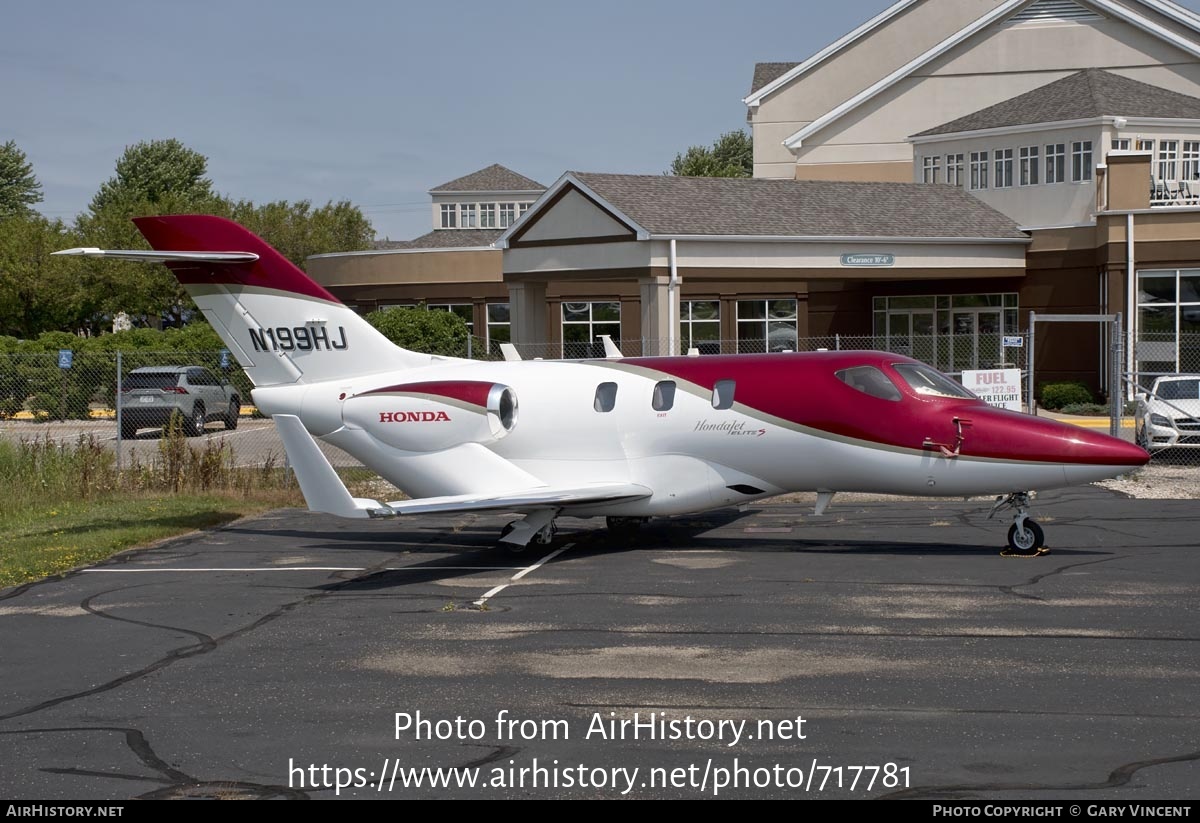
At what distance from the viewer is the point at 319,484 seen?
49.6 feet

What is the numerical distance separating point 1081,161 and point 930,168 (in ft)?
20.0

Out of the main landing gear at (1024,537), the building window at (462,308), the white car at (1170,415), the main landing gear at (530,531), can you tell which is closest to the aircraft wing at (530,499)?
the main landing gear at (530,531)

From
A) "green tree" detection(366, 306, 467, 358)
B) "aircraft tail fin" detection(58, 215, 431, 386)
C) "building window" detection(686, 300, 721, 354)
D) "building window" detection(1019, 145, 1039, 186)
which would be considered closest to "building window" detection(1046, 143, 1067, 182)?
"building window" detection(1019, 145, 1039, 186)

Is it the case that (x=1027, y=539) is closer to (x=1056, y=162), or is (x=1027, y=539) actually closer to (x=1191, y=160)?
(x=1056, y=162)

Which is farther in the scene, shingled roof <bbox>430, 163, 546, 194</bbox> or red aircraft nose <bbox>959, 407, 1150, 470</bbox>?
shingled roof <bbox>430, 163, 546, 194</bbox>

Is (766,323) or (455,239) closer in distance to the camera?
(766,323)

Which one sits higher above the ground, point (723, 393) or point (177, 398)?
point (723, 393)

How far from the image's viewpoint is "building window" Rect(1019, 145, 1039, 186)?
41.0 m

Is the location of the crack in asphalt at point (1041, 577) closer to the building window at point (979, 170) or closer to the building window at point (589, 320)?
the building window at point (979, 170)

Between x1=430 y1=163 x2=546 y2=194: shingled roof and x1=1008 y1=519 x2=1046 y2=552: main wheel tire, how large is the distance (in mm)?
67129

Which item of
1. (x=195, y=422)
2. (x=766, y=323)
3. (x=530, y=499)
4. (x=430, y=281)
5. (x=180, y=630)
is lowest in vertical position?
(x=180, y=630)

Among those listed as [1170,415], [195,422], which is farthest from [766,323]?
[1170,415]

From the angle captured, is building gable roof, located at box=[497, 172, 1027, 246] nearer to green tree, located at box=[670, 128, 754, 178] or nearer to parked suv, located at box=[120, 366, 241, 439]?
parked suv, located at box=[120, 366, 241, 439]
